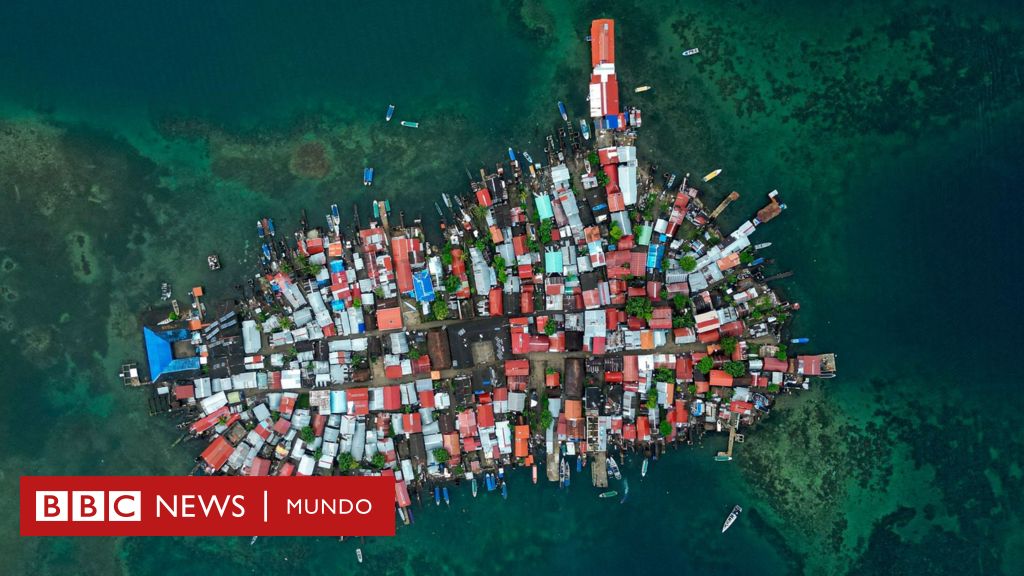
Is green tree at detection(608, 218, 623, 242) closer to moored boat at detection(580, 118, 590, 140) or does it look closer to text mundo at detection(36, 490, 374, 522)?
moored boat at detection(580, 118, 590, 140)

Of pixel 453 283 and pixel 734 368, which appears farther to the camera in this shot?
pixel 453 283

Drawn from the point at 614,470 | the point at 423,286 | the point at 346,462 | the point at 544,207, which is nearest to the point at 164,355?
the point at 346,462

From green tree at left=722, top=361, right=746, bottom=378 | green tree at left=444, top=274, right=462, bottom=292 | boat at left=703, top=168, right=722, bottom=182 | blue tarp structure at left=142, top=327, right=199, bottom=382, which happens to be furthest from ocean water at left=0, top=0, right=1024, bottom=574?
green tree at left=444, top=274, right=462, bottom=292

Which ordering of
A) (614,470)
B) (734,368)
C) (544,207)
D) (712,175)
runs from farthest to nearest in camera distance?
(614,470), (712,175), (544,207), (734,368)

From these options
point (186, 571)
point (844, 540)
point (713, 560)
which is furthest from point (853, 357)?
point (186, 571)

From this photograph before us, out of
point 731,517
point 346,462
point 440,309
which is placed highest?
point 440,309

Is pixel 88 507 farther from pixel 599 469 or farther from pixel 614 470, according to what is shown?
pixel 614 470

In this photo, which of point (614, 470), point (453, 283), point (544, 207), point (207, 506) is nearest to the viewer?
point (453, 283)
